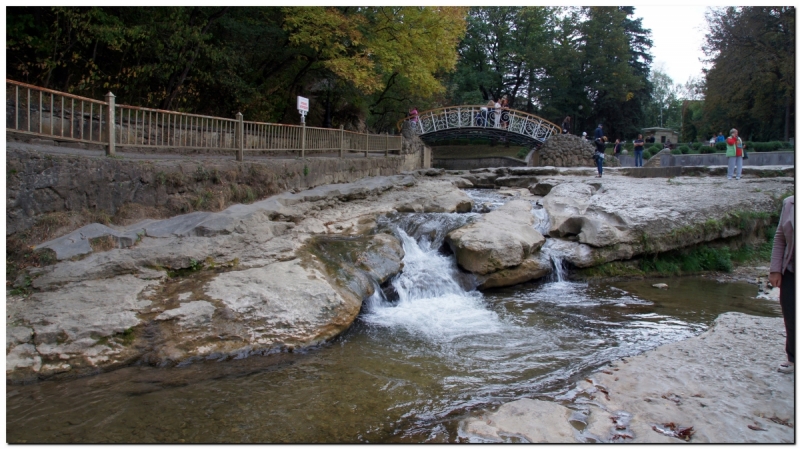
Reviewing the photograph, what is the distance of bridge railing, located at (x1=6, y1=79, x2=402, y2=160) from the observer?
7219mm

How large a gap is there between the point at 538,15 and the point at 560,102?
23.3ft

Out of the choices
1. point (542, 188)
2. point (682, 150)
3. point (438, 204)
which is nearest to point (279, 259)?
point (438, 204)

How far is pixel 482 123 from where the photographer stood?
94.4ft

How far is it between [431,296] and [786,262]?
5343 mm

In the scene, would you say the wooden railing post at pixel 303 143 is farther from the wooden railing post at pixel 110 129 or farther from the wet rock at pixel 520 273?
Answer: the wet rock at pixel 520 273

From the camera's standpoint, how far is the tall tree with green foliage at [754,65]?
27141 millimetres

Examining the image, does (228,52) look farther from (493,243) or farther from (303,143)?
(493,243)

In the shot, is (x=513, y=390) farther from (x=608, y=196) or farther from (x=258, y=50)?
(x=258, y=50)

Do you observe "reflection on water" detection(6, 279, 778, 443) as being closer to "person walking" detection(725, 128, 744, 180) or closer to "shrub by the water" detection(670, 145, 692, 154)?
"person walking" detection(725, 128, 744, 180)

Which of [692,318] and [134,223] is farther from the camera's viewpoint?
[134,223]

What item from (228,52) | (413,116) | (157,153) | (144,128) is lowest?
A: (157,153)

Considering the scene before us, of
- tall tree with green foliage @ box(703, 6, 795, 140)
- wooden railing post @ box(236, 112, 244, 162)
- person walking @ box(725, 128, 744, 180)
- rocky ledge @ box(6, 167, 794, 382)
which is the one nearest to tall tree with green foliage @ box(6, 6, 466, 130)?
wooden railing post @ box(236, 112, 244, 162)

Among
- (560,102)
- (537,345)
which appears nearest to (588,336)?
(537,345)

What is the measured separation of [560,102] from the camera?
39438 millimetres
